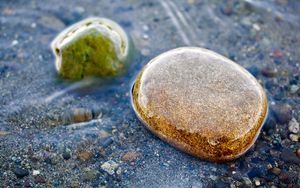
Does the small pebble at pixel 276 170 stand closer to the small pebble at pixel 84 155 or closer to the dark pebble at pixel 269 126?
the dark pebble at pixel 269 126

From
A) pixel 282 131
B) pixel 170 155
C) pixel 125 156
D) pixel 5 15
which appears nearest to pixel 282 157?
pixel 282 131

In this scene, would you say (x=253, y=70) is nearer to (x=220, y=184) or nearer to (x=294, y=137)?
(x=294, y=137)

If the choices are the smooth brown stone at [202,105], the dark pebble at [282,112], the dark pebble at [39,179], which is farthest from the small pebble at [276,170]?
the dark pebble at [39,179]

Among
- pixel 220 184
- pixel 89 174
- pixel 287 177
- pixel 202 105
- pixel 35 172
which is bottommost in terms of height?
pixel 287 177

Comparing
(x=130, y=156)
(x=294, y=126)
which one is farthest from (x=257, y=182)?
(x=130, y=156)

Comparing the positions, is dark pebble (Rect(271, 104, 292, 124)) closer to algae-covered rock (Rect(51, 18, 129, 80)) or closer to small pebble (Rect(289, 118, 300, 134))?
small pebble (Rect(289, 118, 300, 134))

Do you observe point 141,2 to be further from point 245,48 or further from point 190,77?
point 190,77
